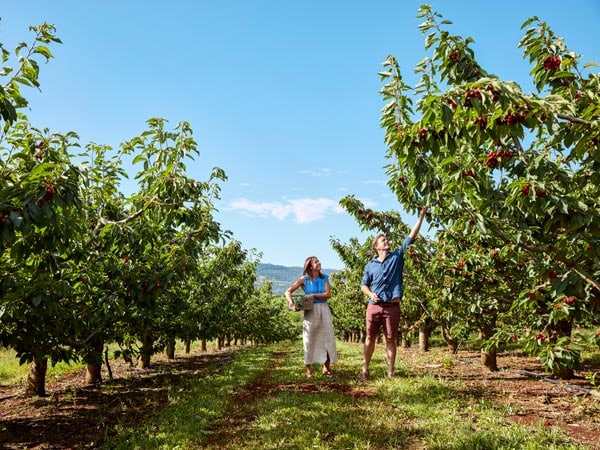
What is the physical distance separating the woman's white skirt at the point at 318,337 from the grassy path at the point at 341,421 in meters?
0.62

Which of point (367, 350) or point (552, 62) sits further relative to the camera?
point (367, 350)

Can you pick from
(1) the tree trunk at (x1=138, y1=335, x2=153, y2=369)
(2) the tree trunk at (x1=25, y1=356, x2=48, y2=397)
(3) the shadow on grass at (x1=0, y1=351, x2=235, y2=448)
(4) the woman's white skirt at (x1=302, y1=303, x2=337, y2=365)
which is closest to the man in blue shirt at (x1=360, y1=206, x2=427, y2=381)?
(4) the woman's white skirt at (x1=302, y1=303, x2=337, y2=365)

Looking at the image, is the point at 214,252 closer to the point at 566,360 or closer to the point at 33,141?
the point at 33,141

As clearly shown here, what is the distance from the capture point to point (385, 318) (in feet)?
24.5

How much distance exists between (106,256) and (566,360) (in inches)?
261

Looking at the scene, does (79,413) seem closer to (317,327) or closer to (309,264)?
(317,327)

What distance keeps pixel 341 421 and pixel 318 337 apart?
3.18 meters

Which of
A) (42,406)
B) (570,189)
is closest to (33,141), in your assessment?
(42,406)

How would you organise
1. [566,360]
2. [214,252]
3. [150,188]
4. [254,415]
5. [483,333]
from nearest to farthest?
[566,360], [254,415], [150,188], [483,333], [214,252]

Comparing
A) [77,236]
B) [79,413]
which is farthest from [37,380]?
[77,236]

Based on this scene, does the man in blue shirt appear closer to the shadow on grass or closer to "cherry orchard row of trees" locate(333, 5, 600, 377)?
"cherry orchard row of trees" locate(333, 5, 600, 377)

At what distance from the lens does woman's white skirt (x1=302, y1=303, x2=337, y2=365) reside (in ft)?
26.3

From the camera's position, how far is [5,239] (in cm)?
320

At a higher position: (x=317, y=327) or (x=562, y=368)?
(x=317, y=327)
